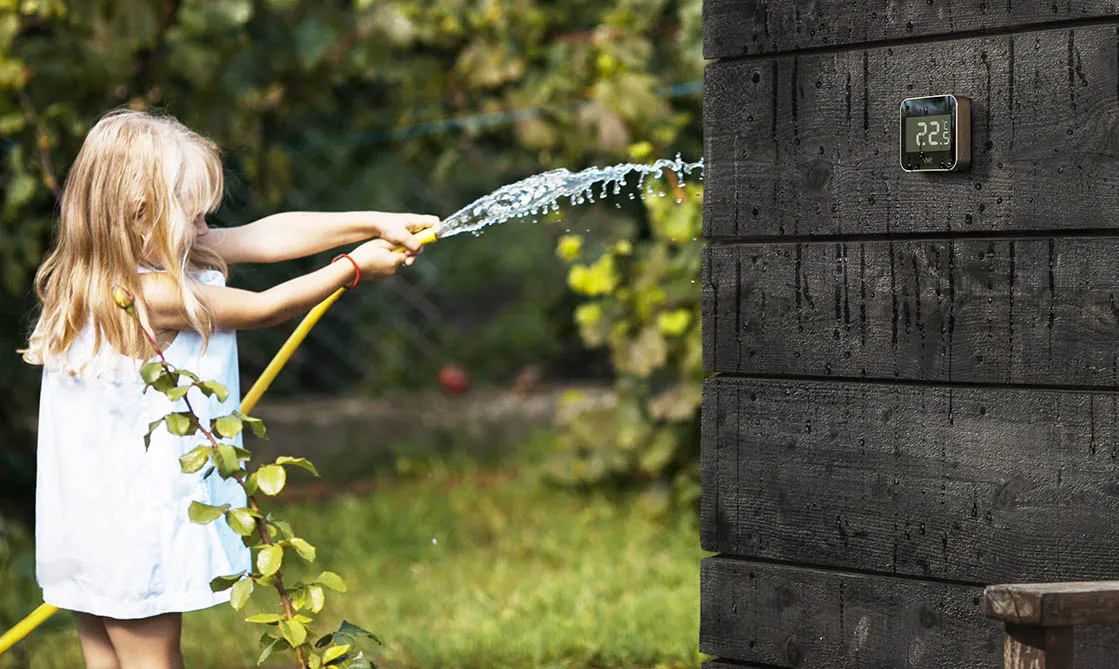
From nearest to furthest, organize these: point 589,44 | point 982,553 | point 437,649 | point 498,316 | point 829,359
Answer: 1. point 982,553
2. point 829,359
3. point 437,649
4. point 589,44
5. point 498,316

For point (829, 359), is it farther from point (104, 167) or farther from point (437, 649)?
point (437, 649)

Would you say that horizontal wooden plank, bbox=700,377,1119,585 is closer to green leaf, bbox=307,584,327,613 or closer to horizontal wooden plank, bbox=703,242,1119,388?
horizontal wooden plank, bbox=703,242,1119,388

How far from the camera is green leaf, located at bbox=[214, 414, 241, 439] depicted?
1.87 metres

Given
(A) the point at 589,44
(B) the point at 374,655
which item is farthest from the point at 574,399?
(B) the point at 374,655

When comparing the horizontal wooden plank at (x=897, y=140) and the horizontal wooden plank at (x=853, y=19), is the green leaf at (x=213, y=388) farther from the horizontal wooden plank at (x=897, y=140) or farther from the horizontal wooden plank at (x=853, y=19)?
the horizontal wooden plank at (x=853, y=19)

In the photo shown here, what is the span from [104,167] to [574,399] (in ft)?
9.56

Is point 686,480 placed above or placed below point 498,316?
below

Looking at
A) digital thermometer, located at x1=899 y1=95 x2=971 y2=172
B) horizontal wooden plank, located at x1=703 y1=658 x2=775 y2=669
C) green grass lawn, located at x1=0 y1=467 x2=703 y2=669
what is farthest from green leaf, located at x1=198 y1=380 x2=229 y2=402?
green grass lawn, located at x1=0 y1=467 x2=703 y2=669

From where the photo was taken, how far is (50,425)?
227 centimetres

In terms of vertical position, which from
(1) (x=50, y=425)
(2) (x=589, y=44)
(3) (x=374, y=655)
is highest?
(2) (x=589, y=44)

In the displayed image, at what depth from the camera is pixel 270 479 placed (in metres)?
1.88

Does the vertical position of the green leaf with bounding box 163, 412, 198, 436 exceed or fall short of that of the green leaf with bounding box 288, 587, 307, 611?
it exceeds it

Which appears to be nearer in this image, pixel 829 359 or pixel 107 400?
pixel 829 359

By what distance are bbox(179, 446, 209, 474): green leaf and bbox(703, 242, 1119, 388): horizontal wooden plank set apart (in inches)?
29.5
